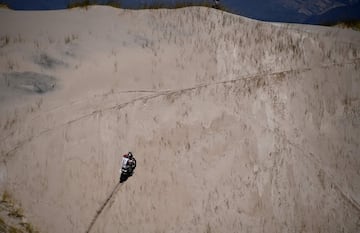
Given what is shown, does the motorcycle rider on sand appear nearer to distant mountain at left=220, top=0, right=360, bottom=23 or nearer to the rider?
the rider

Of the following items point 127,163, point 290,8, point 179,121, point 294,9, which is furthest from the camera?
point 290,8

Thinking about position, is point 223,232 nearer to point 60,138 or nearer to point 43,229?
point 43,229

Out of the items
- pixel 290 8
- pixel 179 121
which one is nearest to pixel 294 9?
pixel 290 8

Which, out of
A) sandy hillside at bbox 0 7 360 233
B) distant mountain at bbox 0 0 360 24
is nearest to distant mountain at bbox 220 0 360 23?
distant mountain at bbox 0 0 360 24

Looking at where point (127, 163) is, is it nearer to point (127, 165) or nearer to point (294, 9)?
point (127, 165)

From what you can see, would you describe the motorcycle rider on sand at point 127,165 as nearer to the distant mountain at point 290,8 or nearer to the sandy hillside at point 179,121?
the sandy hillside at point 179,121

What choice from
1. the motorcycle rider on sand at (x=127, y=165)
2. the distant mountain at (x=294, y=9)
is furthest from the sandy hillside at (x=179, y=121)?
the distant mountain at (x=294, y=9)

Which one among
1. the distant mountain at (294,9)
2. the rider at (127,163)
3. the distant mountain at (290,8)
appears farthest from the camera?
the distant mountain at (290,8)

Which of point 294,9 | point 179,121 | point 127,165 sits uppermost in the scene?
point 294,9
